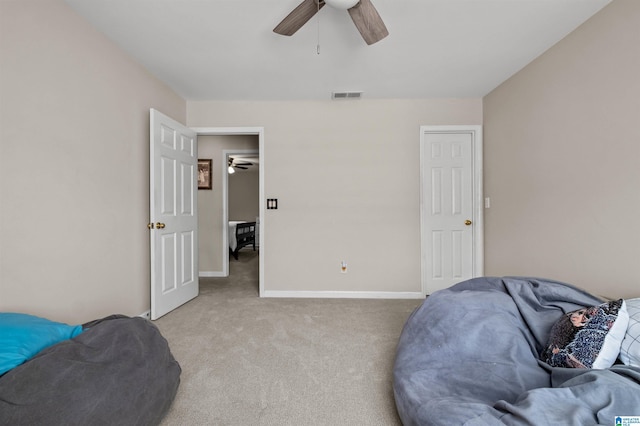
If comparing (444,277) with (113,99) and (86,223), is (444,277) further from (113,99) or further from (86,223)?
(113,99)

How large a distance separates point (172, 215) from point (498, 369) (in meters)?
3.11

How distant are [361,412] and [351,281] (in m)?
2.05

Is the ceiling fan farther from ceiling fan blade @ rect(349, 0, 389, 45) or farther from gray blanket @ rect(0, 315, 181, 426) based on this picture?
gray blanket @ rect(0, 315, 181, 426)

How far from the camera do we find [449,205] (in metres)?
3.56

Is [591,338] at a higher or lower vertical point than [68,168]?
lower

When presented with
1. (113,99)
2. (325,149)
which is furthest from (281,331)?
(113,99)

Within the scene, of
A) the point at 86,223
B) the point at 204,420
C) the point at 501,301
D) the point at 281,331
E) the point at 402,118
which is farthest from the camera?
the point at 402,118

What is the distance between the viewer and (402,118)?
11.5 ft

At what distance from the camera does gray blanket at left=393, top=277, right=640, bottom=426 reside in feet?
3.21

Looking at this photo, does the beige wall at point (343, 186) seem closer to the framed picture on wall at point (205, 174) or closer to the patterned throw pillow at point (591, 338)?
the framed picture on wall at point (205, 174)

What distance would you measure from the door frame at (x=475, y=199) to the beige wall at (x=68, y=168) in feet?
10.4

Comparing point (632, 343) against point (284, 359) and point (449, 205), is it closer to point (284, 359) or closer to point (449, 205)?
point (284, 359)

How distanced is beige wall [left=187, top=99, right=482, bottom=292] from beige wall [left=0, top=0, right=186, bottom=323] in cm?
136

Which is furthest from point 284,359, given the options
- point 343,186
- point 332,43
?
point 332,43
